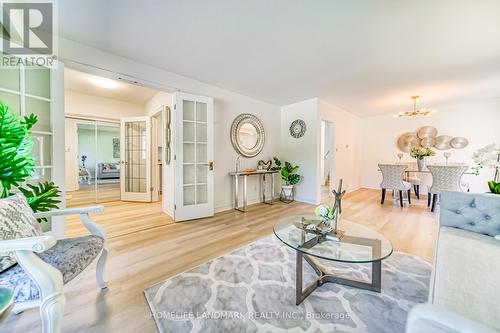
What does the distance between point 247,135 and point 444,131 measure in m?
5.39

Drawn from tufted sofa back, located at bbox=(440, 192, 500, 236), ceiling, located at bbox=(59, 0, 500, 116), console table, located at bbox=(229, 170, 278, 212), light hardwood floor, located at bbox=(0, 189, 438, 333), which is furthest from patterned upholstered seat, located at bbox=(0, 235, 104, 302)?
tufted sofa back, located at bbox=(440, 192, 500, 236)

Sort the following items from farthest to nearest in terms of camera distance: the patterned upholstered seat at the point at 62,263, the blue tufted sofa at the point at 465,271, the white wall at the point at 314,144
Result: the white wall at the point at 314,144 → the patterned upholstered seat at the point at 62,263 → the blue tufted sofa at the point at 465,271

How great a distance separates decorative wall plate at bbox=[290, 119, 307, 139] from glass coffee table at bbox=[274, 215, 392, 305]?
311 cm

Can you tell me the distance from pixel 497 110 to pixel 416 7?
17.1 ft

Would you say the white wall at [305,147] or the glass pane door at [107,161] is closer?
the white wall at [305,147]

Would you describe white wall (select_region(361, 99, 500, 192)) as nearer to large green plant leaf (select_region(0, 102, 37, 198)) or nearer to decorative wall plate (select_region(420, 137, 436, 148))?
decorative wall plate (select_region(420, 137, 436, 148))

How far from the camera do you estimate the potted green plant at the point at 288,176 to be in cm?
459

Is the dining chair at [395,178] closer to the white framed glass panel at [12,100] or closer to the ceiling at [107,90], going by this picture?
the ceiling at [107,90]

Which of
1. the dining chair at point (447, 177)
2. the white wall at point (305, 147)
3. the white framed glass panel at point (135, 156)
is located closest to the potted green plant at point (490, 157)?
the dining chair at point (447, 177)

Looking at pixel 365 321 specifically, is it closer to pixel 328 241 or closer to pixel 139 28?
pixel 328 241

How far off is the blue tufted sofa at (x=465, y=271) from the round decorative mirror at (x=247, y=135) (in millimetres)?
3188

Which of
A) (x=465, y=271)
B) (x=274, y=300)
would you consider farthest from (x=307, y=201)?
(x=465, y=271)

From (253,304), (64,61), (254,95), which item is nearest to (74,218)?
(64,61)

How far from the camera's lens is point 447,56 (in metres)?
2.55
